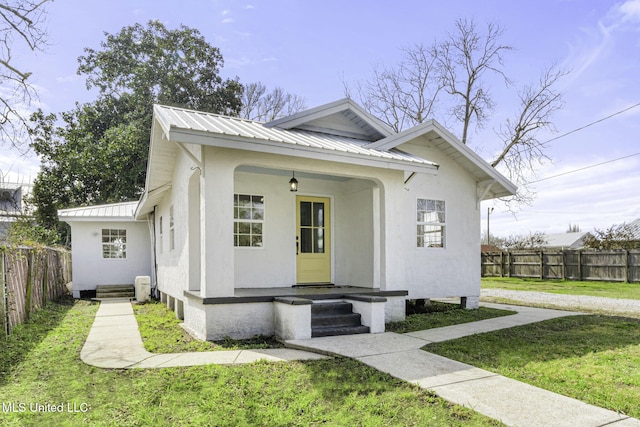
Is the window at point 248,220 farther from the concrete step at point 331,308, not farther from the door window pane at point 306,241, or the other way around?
the concrete step at point 331,308

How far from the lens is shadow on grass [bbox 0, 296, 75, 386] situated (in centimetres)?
531

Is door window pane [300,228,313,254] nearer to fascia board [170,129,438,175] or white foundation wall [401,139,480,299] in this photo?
white foundation wall [401,139,480,299]

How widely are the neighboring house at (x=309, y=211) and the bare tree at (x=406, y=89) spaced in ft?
49.9

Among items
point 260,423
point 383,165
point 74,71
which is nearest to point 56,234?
point 74,71

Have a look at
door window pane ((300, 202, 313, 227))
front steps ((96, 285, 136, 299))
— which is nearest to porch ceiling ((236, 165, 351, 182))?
door window pane ((300, 202, 313, 227))

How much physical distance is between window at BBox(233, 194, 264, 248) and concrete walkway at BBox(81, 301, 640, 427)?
2677 mm

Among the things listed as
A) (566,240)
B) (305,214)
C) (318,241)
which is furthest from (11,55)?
(566,240)

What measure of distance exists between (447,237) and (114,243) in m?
11.8

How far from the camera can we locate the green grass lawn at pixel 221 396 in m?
3.54

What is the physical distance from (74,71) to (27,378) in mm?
27910

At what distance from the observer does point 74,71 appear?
26969 millimetres

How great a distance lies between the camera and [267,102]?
31.4 meters

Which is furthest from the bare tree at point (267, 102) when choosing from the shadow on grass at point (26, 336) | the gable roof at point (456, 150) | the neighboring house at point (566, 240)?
the neighboring house at point (566, 240)

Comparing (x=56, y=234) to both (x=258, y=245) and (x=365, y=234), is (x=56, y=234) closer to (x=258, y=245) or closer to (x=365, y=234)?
(x=258, y=245)
